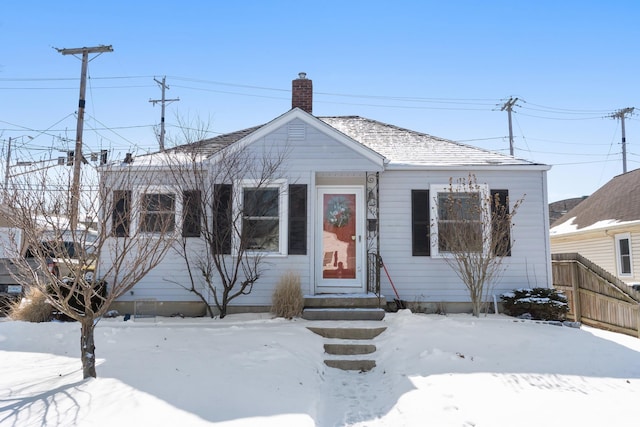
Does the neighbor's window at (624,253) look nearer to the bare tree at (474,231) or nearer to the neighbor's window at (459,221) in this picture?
the bare tree at (474,231)

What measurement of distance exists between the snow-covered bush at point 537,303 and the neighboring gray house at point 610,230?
7543 millimetres

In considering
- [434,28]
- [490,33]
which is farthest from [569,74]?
[434,28]

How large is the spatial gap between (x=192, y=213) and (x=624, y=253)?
14018 mm

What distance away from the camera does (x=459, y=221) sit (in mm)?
8461

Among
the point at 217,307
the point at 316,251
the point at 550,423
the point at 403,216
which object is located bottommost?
the point at 550,423

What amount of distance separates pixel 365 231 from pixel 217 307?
10.8ft

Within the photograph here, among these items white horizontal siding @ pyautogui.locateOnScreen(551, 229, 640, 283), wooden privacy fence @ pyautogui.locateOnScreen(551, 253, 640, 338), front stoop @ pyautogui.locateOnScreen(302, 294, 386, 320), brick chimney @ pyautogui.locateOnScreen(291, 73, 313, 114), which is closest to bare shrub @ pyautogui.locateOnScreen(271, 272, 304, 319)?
front stoop @ pyautogui.locateOnScreen(302, 294, 386, 320)

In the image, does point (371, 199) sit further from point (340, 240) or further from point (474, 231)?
point (474, 231)

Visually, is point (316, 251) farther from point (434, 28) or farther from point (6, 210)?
point (434, 28)

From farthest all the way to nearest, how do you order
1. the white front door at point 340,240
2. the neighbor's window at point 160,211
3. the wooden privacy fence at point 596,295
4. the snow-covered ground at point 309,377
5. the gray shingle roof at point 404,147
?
1. the gray shingle roof at point 404,147
2. the white front door at point 340,240
3. the wooden privacy fence at point 596,295
4. the neighbor's window at point 160,211
5. the snow-covered ground at point 309,377

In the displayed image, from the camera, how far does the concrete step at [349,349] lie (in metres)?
6.31

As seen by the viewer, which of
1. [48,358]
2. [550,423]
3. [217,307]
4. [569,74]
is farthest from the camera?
[569,74]

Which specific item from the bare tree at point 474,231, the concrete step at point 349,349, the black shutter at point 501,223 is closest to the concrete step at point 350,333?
the concrete step at point 349,349

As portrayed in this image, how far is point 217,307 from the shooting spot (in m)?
8.35
